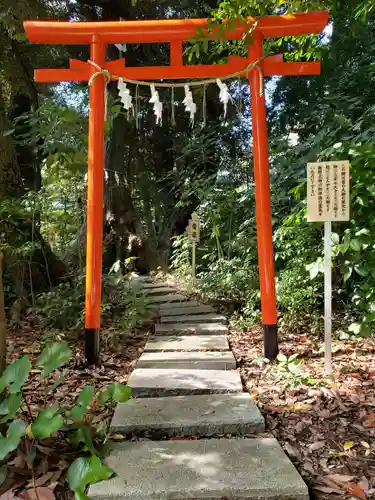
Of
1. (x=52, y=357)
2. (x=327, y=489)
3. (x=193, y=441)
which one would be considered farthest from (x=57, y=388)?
(x=327, y=489)

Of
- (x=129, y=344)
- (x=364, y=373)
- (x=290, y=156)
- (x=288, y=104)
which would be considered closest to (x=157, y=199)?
(x=288, y=104)

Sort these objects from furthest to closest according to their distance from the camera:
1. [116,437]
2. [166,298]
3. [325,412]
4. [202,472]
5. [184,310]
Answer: [166,298], [184,310], [325,412], [116,437], [202,472]

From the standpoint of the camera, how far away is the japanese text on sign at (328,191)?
3.59m

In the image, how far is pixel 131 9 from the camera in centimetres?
816

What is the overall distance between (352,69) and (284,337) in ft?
17.7

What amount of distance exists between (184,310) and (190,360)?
1.77m

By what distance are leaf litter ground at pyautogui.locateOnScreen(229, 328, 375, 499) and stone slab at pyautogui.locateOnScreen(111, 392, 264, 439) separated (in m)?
0.20

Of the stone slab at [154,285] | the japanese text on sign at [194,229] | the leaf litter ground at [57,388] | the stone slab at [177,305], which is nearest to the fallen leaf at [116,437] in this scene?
the leaf litter ground at [57,388]

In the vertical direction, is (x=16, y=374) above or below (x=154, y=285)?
above

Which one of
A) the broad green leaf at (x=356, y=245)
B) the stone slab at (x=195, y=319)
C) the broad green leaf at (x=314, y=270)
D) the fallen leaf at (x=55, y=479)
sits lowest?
the fallen leaf at (x=55, y=479)

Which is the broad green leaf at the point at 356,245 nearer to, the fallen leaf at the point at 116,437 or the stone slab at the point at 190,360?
the stone slab at the point at 190,360

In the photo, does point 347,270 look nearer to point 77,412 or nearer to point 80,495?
point 77,412

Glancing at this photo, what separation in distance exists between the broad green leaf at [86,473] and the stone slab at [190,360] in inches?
69.9

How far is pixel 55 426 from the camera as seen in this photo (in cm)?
207
